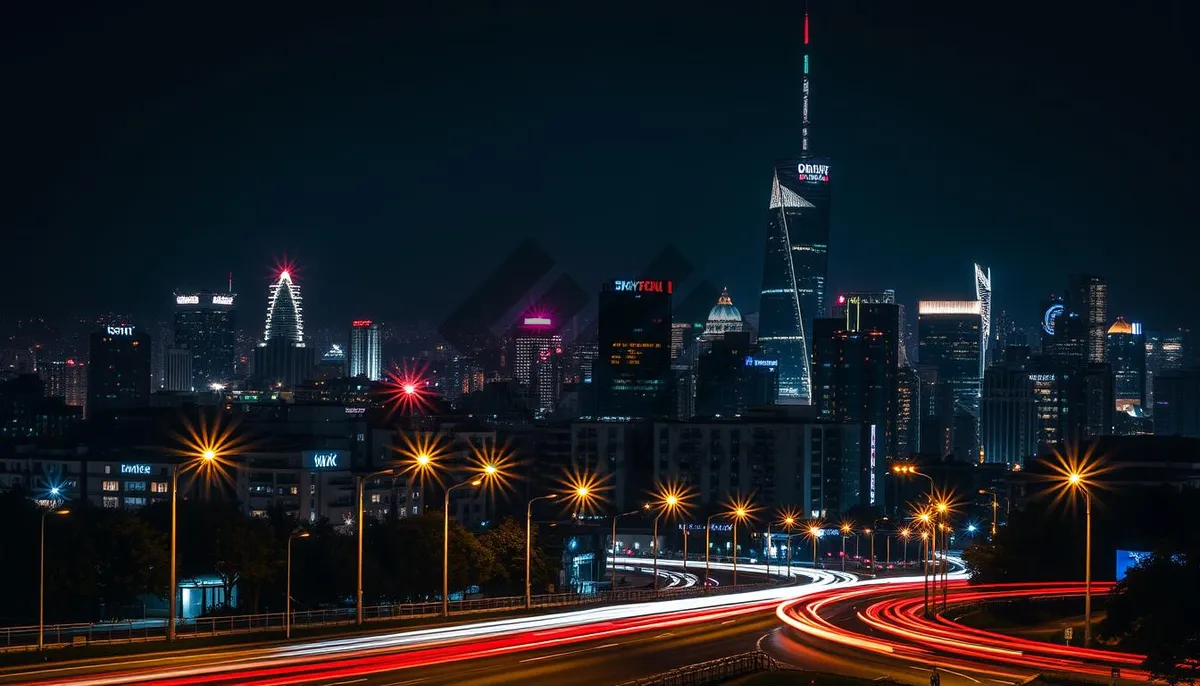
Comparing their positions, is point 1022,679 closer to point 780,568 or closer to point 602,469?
point 780,568

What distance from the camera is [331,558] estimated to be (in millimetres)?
76062

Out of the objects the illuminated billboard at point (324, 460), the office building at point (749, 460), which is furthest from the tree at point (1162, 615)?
the office building at point (749, 460)

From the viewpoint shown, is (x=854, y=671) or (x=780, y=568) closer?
(x=854, y=671)

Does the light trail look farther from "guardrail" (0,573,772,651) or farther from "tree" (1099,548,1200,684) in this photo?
"guardrail" (0,573,772,651)

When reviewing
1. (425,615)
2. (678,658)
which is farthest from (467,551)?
(678,658)

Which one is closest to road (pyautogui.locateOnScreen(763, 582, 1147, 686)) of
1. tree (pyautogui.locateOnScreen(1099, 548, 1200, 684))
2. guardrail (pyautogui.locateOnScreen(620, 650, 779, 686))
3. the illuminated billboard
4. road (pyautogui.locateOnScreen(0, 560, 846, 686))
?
tree (pyautogui.locateOnScreen(1099, 548, 1200, 684))

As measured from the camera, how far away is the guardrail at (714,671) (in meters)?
39.6

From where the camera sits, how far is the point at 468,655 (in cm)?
4622

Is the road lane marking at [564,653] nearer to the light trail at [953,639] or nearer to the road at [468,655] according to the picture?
the road at [468,655]

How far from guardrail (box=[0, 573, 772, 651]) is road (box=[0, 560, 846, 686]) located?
12.9ft

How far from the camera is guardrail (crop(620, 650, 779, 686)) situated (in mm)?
39625

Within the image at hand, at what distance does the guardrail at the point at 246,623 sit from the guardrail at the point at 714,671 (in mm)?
17353

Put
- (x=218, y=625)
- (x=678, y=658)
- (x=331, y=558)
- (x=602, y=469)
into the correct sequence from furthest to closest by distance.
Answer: (x=602, y=469) < (x=331, y=558) < (x=218, y=625) < (x=678, y=658)

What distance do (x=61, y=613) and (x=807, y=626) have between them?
31.2 meters
